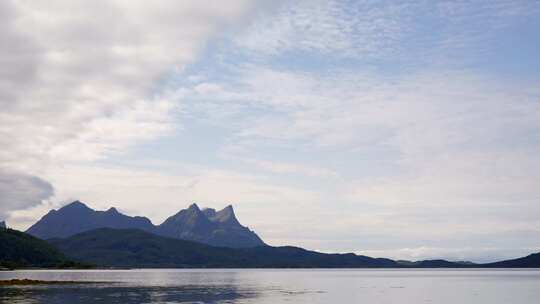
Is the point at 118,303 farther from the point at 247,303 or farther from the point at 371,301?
the point at 371,301

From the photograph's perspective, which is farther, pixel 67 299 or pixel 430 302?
pixel 430 302

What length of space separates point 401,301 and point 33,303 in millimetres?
77021

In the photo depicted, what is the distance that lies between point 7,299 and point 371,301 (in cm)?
7477

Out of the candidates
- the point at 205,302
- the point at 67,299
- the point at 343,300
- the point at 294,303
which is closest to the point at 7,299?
the point at 67,299

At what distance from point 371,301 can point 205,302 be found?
37584 mm

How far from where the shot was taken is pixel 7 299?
367 feet

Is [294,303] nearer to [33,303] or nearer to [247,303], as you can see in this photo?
[247,303]

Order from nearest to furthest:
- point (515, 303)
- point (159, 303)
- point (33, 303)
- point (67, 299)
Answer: point (33, 303) → point (159, 303) → point (67, 299) → point (515, 303)

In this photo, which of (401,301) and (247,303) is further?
(401,301)

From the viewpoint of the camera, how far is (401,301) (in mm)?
131750

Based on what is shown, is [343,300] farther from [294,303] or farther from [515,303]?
[515,303]

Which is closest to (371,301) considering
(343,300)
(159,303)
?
(343,300)

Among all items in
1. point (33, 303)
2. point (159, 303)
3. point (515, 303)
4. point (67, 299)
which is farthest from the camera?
point (515, 303)

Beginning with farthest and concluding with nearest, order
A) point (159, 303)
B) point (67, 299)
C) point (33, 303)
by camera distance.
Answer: point (67, 299)
point (159, 303)
point (33, 303)
